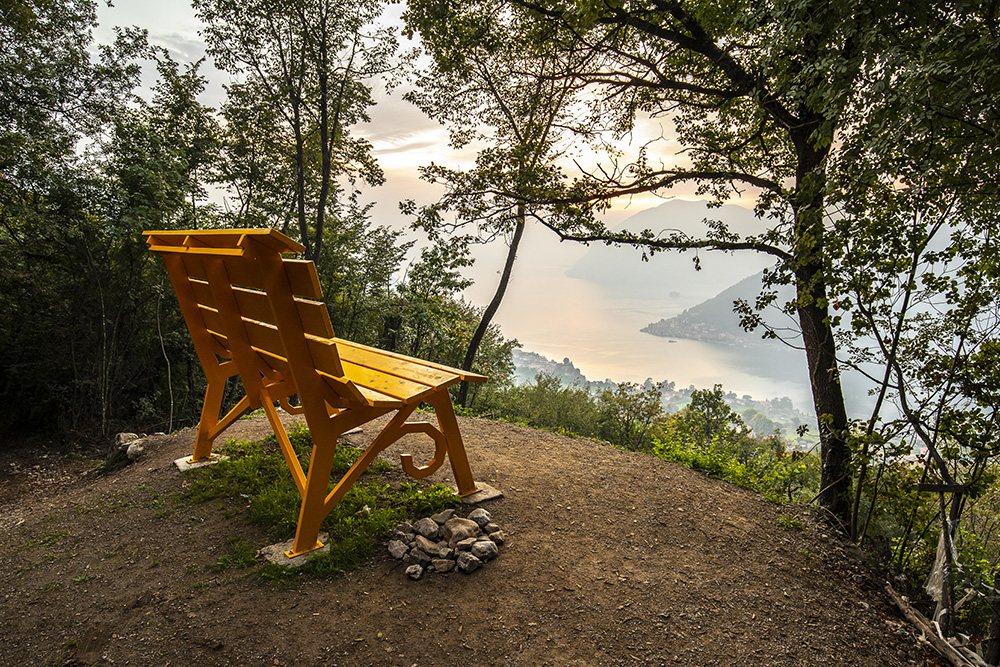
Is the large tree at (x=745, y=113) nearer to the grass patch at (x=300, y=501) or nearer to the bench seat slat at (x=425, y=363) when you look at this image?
the bench seat slat at (x=425, y=363)

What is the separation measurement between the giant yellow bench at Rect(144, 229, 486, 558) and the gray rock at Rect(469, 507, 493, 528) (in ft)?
0.94

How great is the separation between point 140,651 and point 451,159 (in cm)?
705

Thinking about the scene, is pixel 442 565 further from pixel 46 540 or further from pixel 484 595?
pixel 46 540

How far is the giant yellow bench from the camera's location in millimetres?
2115

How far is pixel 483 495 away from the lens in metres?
3.28

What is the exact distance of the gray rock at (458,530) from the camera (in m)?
2.71

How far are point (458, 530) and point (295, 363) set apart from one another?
50.8 inches

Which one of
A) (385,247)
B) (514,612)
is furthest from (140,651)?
(385,247)

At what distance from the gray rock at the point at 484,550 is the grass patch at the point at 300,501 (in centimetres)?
51

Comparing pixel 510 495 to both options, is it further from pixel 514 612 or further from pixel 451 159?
pixel 451 159

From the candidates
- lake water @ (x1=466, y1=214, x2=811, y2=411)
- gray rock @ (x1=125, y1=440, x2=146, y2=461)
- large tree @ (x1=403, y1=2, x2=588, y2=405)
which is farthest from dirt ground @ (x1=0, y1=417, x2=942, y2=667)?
lake water @ (x1=466, y1=214, x2=811, y2=411)

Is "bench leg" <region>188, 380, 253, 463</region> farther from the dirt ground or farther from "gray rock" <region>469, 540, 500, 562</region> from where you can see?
"gray rock" <region>469, 540, 500, 562</region>

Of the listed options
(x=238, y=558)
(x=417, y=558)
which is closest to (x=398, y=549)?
(x=417, y=558)

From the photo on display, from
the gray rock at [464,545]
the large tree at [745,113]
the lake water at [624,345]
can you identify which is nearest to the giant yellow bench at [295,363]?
the gray rock at [464,545]
